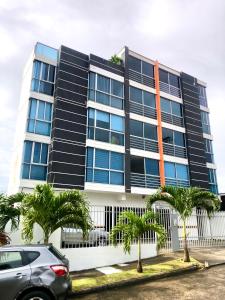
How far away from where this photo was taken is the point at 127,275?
949cm

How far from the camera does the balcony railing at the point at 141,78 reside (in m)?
26.7

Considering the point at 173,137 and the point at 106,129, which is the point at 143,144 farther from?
the point at 173,137

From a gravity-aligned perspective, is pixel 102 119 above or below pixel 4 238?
above

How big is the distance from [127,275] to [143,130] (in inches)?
680

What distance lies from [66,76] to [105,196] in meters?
10.6

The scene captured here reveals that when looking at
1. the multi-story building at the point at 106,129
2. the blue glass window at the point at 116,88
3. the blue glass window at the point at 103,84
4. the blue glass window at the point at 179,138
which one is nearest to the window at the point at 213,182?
the multi-story building at the point at 106,129

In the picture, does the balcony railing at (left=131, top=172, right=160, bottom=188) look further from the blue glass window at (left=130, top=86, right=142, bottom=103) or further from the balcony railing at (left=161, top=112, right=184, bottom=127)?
the blue glass window at (left=130, top=86, right=142, bottom=103)

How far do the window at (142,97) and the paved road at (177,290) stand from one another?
18986mm

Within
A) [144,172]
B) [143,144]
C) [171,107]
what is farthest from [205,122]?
[144,172]

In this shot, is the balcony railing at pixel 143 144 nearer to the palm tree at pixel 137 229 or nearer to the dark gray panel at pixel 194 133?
the dark gray panel at pixel 194 133

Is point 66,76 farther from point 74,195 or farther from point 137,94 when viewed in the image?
point 74,195

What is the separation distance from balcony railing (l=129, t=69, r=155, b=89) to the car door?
2280cm

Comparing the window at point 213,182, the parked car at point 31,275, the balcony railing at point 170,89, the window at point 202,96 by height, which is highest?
the window at point 202,96

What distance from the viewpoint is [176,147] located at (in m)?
27.2
